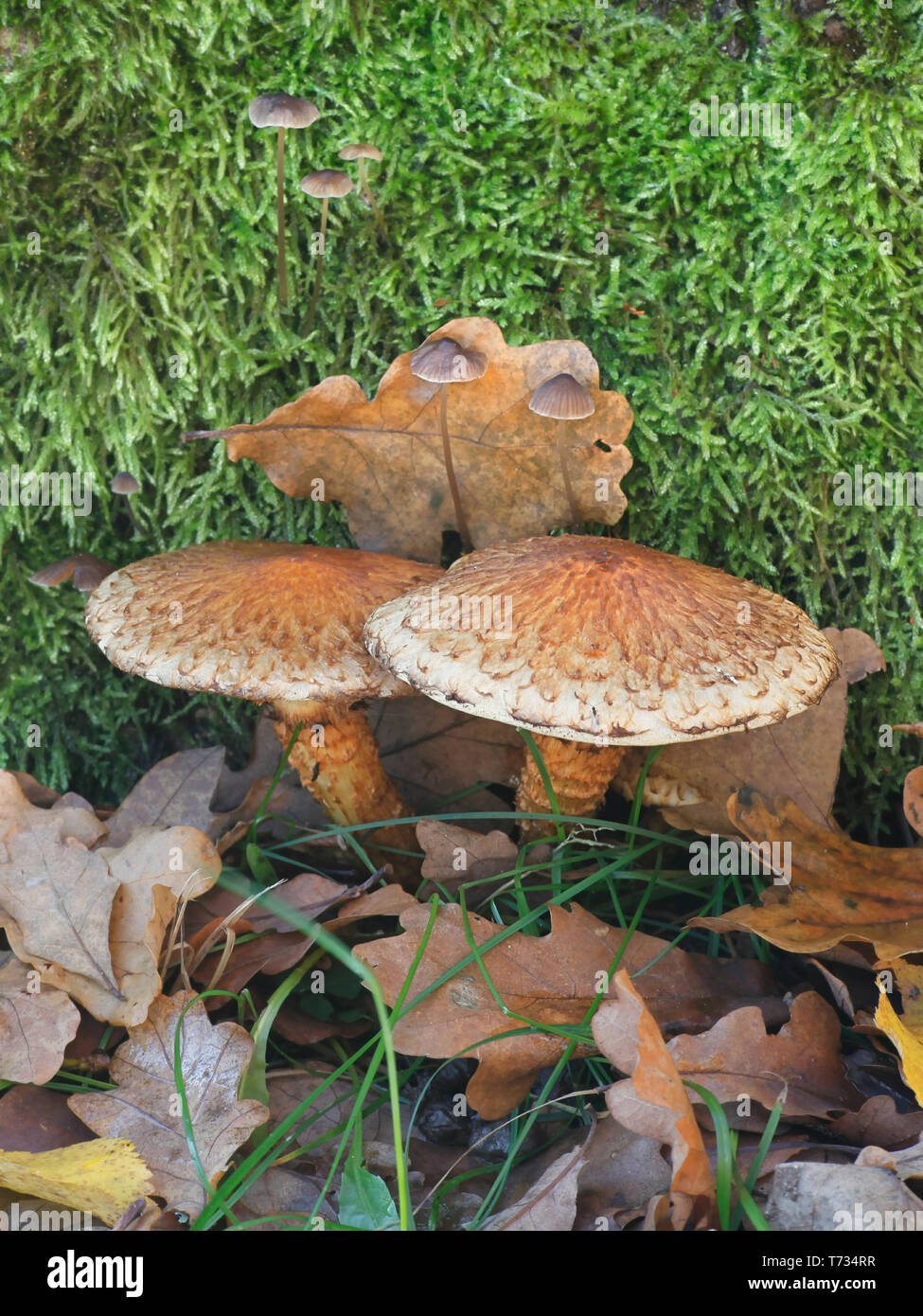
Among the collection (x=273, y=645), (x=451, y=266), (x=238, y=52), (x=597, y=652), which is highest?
(x=238, y=52)

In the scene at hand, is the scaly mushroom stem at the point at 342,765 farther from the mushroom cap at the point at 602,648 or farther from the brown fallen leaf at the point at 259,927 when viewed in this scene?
the mushroom cap at the point at 602,648

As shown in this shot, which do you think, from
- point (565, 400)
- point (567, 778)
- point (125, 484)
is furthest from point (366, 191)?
point (567, 778)

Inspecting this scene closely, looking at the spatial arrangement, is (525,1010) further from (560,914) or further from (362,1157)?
(362,1157)

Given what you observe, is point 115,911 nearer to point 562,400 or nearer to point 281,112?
point 562,400

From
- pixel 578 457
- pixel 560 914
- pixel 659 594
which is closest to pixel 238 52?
pixel 578 457

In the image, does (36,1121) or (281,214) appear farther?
(281,214)

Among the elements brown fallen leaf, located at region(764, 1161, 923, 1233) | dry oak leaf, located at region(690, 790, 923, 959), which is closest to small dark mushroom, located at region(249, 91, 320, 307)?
dry oak leaf, located at region(690, 790, 923, 959)
